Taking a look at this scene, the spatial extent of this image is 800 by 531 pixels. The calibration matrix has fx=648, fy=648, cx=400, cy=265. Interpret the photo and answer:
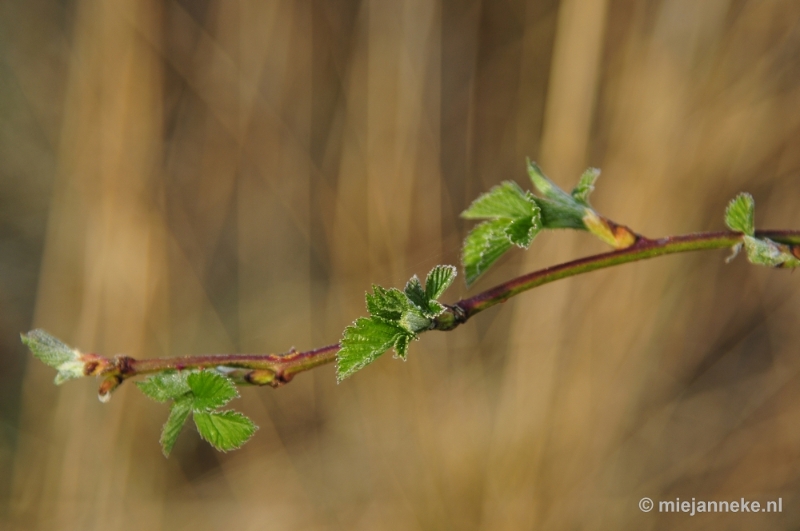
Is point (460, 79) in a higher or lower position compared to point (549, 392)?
higher

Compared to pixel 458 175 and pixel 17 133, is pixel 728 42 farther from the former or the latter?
pixel 17 133

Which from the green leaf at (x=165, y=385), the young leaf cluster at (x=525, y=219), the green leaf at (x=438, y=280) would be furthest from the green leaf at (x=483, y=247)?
the green leaf at (x=165, y=385)

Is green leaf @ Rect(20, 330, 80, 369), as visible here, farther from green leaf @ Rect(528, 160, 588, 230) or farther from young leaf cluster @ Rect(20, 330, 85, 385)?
green leaf @ Rect(528, 160, 588, 230)

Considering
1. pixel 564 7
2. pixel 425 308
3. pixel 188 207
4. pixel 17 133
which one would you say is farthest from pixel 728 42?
pixel 17 133

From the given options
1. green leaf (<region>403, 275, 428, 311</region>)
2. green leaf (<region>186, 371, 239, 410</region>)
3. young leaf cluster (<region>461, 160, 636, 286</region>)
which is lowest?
green leaf (<region>186, 371, 239, 410</region>)

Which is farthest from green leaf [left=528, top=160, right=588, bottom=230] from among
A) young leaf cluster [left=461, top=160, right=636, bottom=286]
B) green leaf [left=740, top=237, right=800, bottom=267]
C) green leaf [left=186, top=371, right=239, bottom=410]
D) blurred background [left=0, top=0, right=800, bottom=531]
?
blurred background [left=0, top=0, right=800, bottom=531]

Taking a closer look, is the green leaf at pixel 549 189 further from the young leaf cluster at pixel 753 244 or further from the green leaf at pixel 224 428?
the green leaf at pixel 224 428
